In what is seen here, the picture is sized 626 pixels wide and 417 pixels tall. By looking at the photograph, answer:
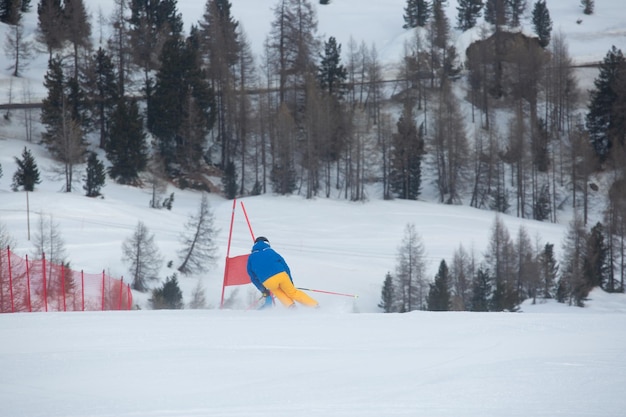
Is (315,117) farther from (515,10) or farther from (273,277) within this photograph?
(273,277)

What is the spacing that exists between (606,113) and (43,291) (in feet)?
163

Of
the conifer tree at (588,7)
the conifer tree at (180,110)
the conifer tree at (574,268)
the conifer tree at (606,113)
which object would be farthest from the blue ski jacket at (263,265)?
the conifer tree at (588,7)

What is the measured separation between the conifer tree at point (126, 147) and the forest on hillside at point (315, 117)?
95 millimetres

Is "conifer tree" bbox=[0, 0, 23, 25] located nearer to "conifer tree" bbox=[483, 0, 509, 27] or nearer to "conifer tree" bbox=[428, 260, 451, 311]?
"conifer tree" bbox=[483, 0, 509, 27]

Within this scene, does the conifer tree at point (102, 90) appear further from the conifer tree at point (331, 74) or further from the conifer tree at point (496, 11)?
the conifer tree at point (496, 11)

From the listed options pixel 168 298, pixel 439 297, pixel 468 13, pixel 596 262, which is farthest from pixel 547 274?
pixel 468 13

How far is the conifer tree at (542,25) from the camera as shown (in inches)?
2837

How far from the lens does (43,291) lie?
1803 centimetres

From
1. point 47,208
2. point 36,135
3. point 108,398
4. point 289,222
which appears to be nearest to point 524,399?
point 108,398

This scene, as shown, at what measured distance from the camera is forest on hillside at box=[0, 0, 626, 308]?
5169 cm

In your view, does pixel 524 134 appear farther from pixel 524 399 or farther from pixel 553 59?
pixel 524 399

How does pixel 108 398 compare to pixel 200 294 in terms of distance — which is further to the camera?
pixel 200 294

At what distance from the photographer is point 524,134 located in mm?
55938

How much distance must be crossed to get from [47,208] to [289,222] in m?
14.1
